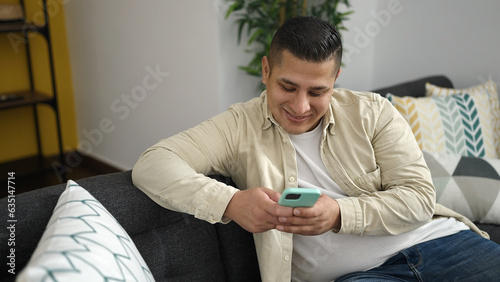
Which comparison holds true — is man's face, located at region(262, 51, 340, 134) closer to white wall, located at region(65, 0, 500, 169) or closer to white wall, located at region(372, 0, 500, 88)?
white wall, located at region(65, 0, 500, 169)

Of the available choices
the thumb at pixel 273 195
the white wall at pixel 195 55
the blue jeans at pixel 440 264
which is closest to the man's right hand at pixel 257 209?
the thumb at pixel 273 195

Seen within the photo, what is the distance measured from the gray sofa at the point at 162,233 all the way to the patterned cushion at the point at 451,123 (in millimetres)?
1017

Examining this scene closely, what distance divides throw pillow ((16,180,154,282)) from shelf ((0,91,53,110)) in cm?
193

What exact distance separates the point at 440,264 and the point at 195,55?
5.23 ft

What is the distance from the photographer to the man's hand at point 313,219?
1174mm

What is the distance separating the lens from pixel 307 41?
1.29m

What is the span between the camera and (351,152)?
143cm

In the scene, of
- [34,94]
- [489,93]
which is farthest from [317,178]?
[34,94]

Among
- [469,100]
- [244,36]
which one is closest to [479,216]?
[469,100]

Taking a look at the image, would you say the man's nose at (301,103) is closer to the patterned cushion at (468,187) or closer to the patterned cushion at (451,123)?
the patterned cushion at (468,187)

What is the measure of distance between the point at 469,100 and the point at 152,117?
172cm

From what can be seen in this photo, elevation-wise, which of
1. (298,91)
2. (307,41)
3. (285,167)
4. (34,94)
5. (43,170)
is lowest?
(43,170)

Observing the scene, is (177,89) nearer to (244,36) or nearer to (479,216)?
(244,36)

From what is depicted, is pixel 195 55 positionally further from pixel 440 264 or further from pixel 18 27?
pixel 440 264
